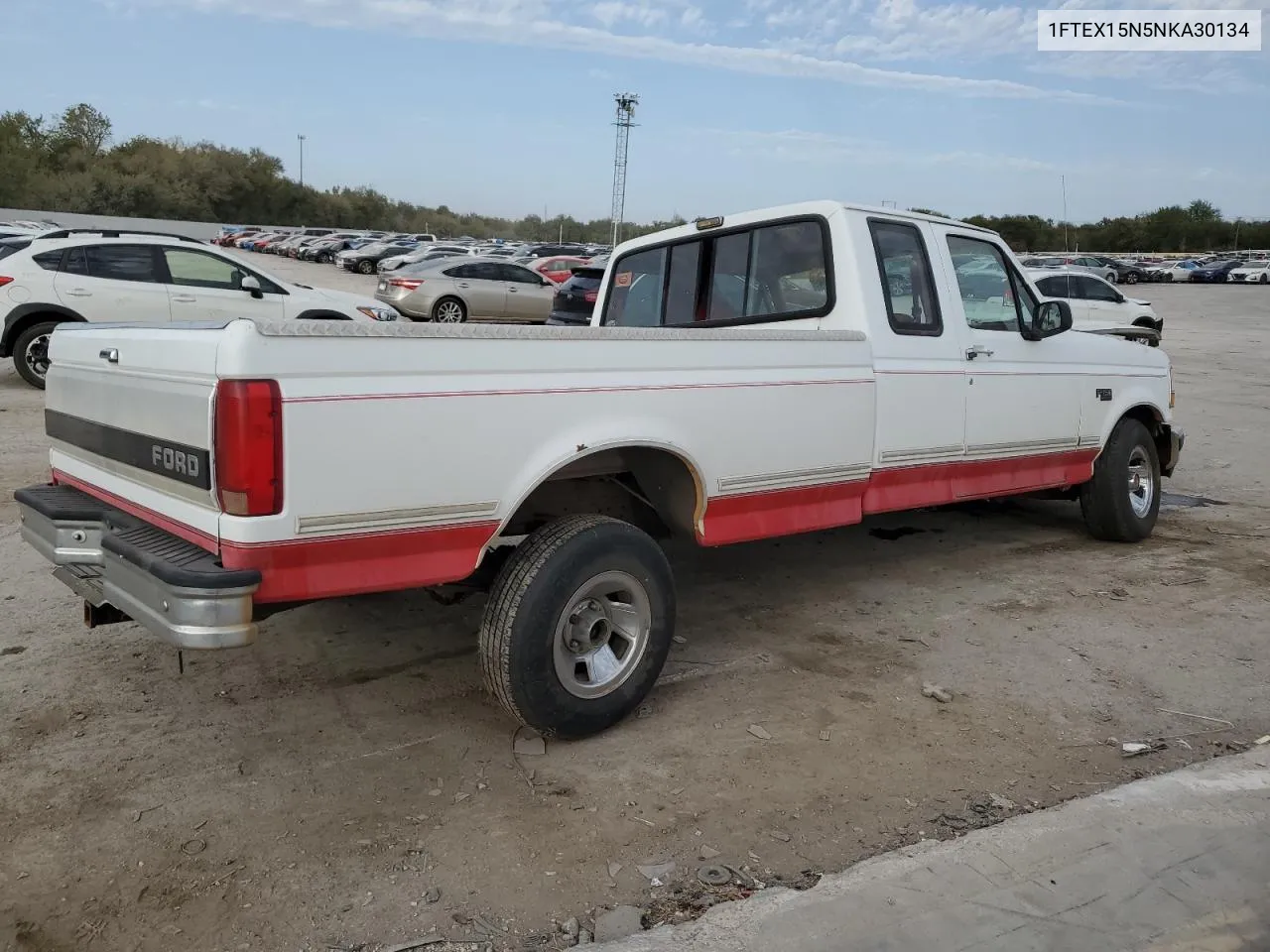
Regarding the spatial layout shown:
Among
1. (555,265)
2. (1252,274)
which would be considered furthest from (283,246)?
(1252,274)

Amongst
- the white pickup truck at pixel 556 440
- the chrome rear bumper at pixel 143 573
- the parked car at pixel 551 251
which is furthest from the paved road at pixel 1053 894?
the parked car at pixel 551 251

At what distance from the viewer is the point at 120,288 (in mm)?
10758

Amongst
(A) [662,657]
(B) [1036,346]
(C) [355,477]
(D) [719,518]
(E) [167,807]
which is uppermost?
(B) [1036,346]

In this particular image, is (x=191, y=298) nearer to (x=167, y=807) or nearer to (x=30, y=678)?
(x=30, y=678)

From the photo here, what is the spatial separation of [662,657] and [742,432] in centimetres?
97

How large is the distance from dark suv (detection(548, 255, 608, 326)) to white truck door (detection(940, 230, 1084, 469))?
1176cm

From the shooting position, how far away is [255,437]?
9.12 ft

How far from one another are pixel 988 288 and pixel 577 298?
13.1 m

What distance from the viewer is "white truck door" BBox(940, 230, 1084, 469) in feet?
17.4

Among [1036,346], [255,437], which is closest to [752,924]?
[255,437]

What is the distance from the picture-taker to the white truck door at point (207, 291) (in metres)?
10.9

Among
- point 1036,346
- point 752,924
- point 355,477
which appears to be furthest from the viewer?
point 1036,346

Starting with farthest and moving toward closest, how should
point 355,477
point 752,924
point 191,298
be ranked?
1. point 191,298
2. point 355,477
3. point 752,924

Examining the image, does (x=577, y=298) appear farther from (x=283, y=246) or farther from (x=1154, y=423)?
(x=283, y=246)
